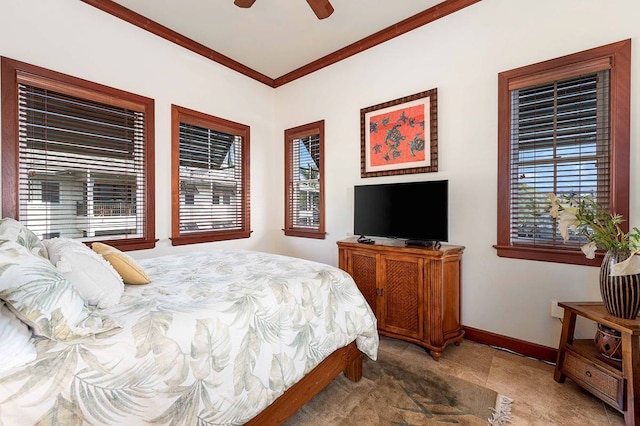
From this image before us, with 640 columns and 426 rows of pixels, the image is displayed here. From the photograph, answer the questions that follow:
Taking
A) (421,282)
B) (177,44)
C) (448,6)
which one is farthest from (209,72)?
(421,282)

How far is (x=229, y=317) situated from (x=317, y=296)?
571 millimetres

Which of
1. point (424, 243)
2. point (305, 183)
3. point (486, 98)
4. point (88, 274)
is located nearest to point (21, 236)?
point (88, 274)

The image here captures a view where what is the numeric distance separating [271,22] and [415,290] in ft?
9.70

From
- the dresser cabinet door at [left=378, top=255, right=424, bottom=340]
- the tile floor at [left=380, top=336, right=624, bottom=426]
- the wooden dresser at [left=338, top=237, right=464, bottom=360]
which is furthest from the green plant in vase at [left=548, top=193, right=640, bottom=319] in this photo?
the dresser cabinet door at [left=378, top=255, right=424, bottom=340]

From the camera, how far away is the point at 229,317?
1.21 metres

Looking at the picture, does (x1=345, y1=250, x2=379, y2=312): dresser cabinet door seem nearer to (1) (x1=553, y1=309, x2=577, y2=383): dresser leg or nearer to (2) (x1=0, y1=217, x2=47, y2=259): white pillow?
(1) (x1=553, y1=309, x2=577, y2=383): dresser leg

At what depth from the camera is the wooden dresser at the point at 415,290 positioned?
89.4 inches

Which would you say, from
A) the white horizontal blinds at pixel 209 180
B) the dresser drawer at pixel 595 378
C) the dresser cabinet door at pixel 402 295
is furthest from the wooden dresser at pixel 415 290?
the white horizontal blinds at pixel 209 180

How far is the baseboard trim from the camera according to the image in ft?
7.14

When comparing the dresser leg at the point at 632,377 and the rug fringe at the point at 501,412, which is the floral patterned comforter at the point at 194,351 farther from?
the dresser leg at the point at 632,377

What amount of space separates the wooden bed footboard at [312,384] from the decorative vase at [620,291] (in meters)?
1.53

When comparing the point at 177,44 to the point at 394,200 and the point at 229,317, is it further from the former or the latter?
the point at 229,317

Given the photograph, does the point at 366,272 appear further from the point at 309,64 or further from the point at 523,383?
the point at 309,64

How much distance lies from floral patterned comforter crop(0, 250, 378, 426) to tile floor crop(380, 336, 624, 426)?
0.75 meters
